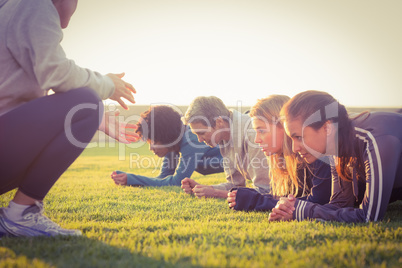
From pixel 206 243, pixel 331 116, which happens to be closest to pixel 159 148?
pixel 331 116

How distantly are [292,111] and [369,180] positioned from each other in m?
0.78

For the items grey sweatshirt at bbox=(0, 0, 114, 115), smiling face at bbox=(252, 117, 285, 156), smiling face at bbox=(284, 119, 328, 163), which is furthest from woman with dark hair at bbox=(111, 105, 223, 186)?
grey sweatshirt at bbox=(0, 0, 114, 115)

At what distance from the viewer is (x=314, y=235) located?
2.19m

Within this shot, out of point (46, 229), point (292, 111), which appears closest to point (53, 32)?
point (46, 229)

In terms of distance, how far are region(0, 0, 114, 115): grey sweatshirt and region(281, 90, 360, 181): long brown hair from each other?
172 centimetres

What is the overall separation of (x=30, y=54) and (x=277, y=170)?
2562mm

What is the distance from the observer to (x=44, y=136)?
2098 millimetres

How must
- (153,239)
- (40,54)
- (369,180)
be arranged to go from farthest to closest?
(369,180)
(153,239)
(40,54)

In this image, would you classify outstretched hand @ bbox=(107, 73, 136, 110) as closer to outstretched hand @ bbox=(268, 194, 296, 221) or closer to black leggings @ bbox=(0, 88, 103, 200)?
black leggings @ bbox=(0, 88, 103, 200)

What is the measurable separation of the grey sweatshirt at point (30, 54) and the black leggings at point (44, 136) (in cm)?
12

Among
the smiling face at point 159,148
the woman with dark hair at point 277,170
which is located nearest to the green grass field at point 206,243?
the woman with dark hair at point 277,170

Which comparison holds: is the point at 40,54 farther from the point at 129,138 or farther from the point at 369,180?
the point at 369,180

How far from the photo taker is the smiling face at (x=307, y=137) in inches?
105

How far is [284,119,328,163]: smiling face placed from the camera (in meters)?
2.68
